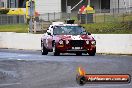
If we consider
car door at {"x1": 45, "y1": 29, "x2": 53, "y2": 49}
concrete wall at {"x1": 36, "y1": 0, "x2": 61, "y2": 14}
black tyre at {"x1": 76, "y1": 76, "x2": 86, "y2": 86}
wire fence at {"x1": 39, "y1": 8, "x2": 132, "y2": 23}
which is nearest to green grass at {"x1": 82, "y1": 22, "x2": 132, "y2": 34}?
wire fence at {"x1": 39, "y1": 8, "x2": 132, "y2": 23}

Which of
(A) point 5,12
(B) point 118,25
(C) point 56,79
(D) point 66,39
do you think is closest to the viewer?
(C) point 56,79

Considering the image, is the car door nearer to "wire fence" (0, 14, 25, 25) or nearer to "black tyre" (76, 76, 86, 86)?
"black tyre" (76, 76, 86, 86)

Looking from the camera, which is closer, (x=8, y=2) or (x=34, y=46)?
(x=34, y=46)

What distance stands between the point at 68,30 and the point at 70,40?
1.28m

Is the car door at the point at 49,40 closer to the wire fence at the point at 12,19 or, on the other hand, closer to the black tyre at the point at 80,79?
the black tyre at the point at 80,79

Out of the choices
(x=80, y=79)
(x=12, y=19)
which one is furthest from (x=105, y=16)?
(x=80, y=79)

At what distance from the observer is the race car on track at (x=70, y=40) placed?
77.0ft

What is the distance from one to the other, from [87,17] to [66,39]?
959 inches

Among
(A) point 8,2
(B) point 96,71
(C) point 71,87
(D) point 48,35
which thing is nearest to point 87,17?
(D) point 48,35

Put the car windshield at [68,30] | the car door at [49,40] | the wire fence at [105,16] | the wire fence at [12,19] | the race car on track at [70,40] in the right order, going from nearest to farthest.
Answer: the race car on track at [70,40] < the car windshield at [68,30] < the car door at [49,40] < the wire fence at [105,16] < the wire fence at [12,19]

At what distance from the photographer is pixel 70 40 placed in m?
23.3

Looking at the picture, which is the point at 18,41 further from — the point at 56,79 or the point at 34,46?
the point at 56,79

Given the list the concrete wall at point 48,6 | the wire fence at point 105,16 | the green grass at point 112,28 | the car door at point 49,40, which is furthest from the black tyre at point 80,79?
the concrete wall at point 48,6

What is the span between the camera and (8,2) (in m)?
73.8
